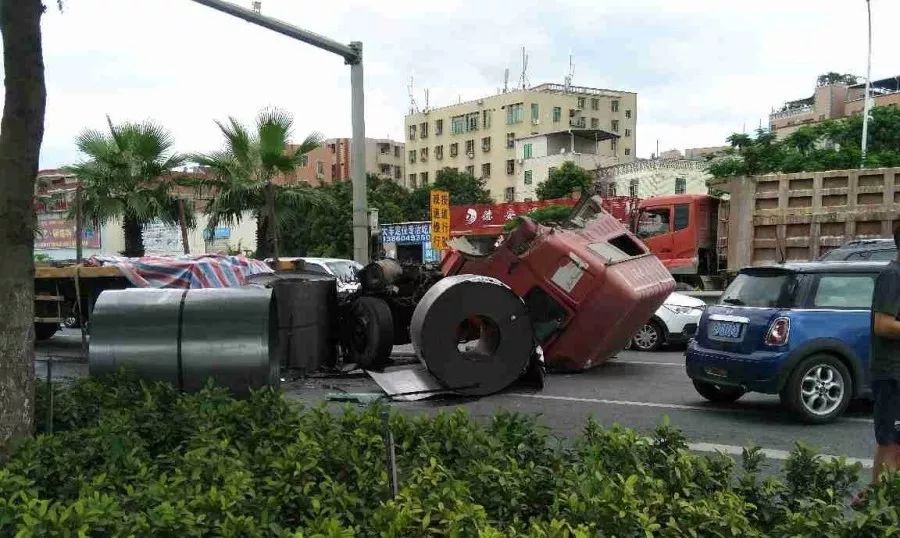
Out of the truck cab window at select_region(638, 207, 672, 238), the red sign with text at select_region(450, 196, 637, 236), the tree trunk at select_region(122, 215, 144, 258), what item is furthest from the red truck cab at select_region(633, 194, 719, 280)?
the red sign with text at select_region(450, 196, 637, 236)

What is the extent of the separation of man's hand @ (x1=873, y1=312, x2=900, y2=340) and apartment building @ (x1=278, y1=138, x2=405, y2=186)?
84.1 m

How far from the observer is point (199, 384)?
661 cm

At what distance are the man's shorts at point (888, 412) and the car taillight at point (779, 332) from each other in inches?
108

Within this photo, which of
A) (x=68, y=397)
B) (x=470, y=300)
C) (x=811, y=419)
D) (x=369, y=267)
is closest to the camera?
(x=68, y=397)

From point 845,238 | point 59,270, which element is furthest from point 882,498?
point 59,270

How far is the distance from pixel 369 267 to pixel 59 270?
5.67m

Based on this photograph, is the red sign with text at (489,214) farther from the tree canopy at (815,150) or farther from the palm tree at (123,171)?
the palm tree at (123,171)

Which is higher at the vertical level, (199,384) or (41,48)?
(41,48)

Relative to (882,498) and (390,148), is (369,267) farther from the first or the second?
(390,148)

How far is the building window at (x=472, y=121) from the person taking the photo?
322 ft

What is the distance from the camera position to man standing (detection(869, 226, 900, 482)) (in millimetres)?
4730

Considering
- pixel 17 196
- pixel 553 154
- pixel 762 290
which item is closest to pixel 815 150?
pixel 762 290

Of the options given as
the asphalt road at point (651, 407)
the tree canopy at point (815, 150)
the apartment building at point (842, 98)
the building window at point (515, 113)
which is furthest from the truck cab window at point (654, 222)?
the building window at point (515, 113)

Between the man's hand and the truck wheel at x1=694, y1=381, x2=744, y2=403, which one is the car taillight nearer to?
the truck wheel at x1=694, y1=381, x2=744, y2=403
